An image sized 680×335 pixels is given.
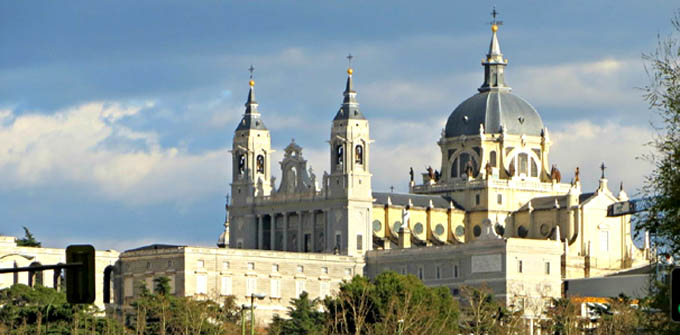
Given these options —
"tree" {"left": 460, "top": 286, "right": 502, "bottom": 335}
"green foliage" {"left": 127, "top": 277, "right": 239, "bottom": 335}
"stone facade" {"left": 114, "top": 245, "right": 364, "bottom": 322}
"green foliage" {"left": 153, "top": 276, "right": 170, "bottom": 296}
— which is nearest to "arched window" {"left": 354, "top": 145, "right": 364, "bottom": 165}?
"stone facade" {"left": 114, "top": 245, "right": 364, "bottom": 322}

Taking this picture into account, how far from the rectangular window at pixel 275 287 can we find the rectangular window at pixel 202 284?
308 inches

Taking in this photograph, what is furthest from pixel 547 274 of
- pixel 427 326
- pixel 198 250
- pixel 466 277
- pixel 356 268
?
pixel 427 326

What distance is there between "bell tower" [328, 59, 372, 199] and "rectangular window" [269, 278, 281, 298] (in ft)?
36.4

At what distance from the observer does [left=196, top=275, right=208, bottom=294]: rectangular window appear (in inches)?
7195

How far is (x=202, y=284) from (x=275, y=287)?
929 cm

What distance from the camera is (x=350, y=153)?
19625 cm

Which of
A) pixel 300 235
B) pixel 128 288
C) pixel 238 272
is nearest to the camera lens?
pixel 238 272

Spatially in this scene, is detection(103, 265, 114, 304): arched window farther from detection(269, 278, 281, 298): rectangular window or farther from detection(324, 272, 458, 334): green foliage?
detection(324, 272, 458, 334): green foliage

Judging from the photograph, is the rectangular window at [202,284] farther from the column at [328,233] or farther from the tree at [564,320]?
the tree at [564,320]

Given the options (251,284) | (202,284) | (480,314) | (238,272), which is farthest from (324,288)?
(480,314)

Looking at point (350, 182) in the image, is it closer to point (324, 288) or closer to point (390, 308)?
point (324, 288)

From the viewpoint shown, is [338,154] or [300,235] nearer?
[338,154]

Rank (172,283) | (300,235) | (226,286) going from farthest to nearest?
(300,235) → (226,286) → (172,283)

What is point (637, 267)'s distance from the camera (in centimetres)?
19350
